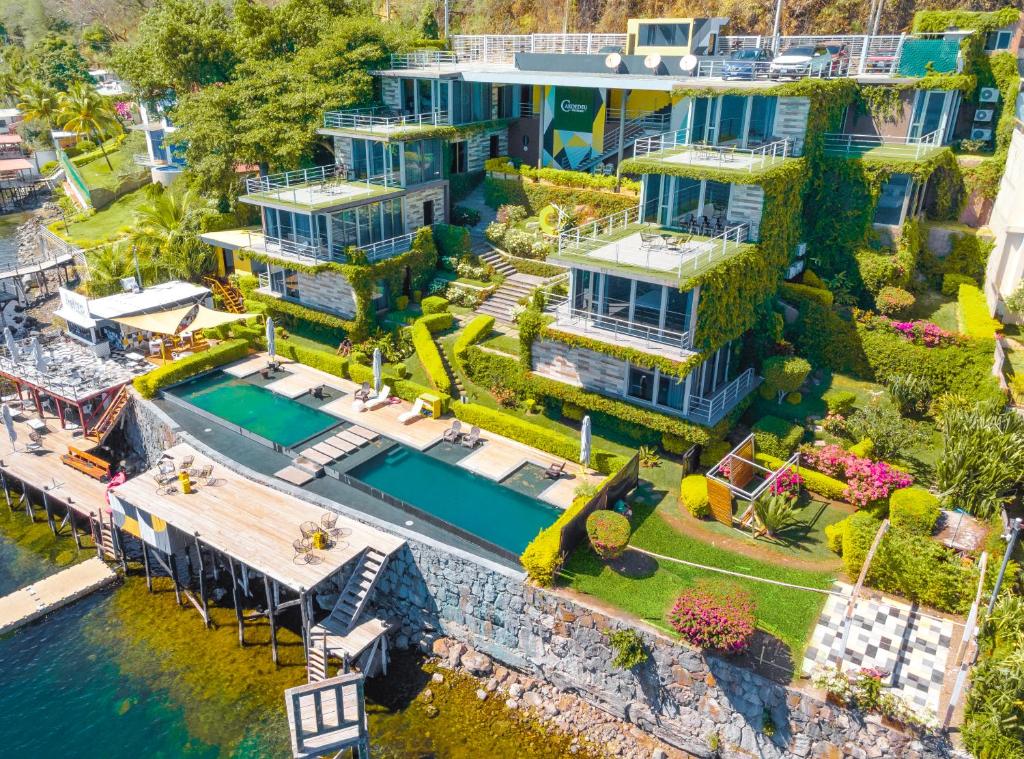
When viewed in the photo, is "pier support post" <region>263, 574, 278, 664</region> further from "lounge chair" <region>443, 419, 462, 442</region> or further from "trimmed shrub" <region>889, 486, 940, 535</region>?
"trimmed shrub" <region>889, 486, 940, 535</region>

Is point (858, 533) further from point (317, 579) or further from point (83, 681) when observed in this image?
point (83, 681)

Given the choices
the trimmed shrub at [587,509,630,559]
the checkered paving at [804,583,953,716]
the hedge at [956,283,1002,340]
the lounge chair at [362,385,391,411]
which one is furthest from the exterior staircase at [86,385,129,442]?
the hedge at [956,283,1002,340]

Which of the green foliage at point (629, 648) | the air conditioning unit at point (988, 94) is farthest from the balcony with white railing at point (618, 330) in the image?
the air conditioning unit at point (988, 94)

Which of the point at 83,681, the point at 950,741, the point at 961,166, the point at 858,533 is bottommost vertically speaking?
the point at 83,681

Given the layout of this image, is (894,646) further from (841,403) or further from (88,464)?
(88,464)

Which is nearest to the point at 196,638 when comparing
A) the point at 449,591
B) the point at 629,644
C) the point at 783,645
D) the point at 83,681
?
the point at 83,681
